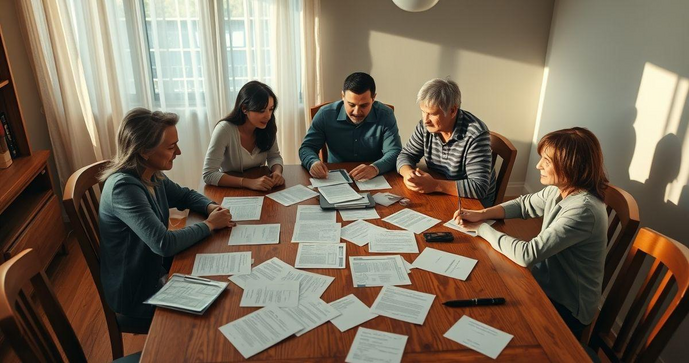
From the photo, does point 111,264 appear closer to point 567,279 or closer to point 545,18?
point 567,279

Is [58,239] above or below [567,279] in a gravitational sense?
below

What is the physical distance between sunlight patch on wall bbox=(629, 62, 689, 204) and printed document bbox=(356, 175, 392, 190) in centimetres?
127

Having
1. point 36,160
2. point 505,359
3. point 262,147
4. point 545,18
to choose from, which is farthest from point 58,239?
point 545,18

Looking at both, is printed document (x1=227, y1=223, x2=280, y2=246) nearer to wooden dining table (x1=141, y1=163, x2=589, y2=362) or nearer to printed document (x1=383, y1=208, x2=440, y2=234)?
wooden dining table (x1=141, y1=163, x2=589, y2=362)

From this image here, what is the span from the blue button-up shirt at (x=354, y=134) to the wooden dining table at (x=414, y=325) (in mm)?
935

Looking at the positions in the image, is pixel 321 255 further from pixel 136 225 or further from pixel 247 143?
pixel 247 143

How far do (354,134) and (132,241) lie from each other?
4.30 ft

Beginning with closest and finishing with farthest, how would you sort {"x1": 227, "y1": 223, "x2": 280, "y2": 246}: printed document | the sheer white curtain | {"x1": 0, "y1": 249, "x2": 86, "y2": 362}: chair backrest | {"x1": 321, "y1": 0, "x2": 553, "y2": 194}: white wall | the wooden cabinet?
{"x1": 0, "y1": 249, "x2": 86, "y2": 362}: chair backrest, {"x1": 227, "y1": 223, "x2": 280, "y2": 246}: printed document, the wooden cabinet, the sheer white curtain, {"x1": 321, "y1": 0, "x2": 553, "y2": 194}: white wall

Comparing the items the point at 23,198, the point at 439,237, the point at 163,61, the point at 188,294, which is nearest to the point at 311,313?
the point at 188,294

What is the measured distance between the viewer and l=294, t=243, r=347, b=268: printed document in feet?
5.46

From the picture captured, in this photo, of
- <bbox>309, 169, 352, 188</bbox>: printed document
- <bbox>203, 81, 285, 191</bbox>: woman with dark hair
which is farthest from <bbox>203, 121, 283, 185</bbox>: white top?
<bbox>309, 169, 352, 188</bbox>: printed document

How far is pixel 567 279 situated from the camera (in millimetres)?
1772

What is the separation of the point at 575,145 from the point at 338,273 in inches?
34.8

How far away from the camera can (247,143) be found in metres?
2.54
